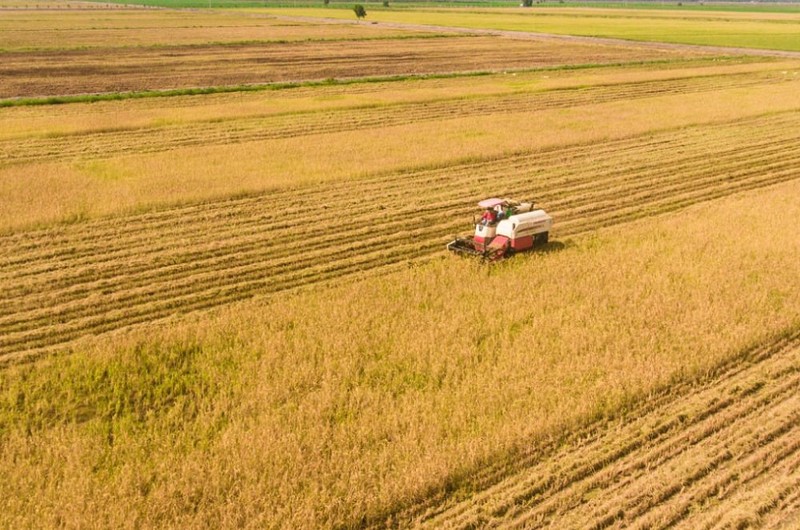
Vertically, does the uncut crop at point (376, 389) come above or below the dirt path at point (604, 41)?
below

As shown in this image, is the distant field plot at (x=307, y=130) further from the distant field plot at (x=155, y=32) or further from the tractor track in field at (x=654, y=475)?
the distant field plot at (x=155, y=32)

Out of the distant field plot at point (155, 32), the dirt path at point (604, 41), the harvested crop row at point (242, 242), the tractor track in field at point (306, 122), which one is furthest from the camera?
the distant field plot at point (155, 32)

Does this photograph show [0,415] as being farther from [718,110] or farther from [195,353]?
[718,110]

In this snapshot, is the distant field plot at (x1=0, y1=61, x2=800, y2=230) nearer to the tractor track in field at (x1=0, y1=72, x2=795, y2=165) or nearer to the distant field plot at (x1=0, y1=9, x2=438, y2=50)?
the tractor track in field at (x1=0, y1=72, x2=795, y2=165)

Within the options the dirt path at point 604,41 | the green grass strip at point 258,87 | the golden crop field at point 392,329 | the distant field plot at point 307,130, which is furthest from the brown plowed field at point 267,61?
the golden crop field at point 392,329

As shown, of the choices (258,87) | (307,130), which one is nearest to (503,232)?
(307,130)

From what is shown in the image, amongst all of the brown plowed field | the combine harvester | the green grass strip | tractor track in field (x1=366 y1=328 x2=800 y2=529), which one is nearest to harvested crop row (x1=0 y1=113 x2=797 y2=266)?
the combine harvester

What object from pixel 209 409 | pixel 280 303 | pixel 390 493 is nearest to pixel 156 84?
pixel 280 303

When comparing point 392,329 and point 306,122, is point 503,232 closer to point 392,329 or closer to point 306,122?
point 392,329
